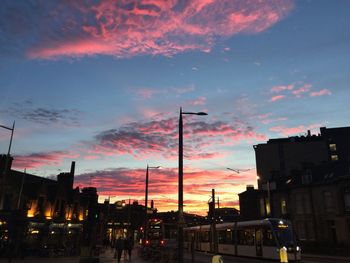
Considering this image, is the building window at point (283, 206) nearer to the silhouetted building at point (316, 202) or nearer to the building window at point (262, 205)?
the silhouetted building at point (316, 202)

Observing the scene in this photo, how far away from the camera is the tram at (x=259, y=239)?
87.6 ft

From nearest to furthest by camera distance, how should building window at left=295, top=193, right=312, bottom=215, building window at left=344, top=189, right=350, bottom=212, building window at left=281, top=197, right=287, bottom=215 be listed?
building window at left=344, top=189, right=350, bottom=212
building window at left=295, top=193, right=312, bottom=215
building window at left=281, top=197, right=287, bottom=215

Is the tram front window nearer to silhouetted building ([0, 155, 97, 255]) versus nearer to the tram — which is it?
the tram

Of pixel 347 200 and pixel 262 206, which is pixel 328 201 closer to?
pixel 347 200

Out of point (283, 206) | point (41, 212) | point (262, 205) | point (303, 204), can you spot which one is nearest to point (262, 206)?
point (262, 205)

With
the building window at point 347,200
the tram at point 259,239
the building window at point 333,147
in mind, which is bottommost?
the tram at point 259,239

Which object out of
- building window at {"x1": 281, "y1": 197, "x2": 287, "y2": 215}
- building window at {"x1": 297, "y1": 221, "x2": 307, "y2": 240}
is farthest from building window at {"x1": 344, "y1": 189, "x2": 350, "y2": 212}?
building window at {"x1": 281, "y1": 197, "x2": 287, "y2": 215}

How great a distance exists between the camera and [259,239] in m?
28.9

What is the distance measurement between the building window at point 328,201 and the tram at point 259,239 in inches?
699

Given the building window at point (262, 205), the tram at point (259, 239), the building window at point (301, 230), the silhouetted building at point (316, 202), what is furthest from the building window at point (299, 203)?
the tram at point (259, 239)

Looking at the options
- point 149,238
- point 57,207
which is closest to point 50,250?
point 149,238

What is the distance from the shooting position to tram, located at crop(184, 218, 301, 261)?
26.7 metres

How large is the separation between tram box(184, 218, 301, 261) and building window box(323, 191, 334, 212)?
17.8m

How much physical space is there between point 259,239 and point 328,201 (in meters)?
21.9
